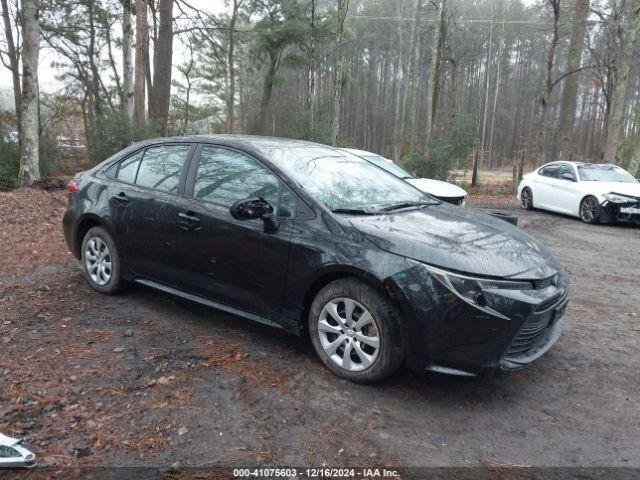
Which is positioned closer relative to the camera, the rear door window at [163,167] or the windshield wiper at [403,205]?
the windshield wiper at [403,205]

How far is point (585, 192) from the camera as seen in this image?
11.9 meters

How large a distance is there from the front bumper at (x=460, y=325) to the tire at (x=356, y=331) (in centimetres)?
11

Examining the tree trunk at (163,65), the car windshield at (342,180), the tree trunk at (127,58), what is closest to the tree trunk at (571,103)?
the tree trunk at (163,65)

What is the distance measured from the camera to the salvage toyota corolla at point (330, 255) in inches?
125

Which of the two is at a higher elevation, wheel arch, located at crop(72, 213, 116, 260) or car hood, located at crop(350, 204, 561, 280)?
car hood, located at crop(350, 204, 561, 280)

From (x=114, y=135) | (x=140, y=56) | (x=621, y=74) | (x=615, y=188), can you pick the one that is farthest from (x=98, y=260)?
(x=621, y=74)

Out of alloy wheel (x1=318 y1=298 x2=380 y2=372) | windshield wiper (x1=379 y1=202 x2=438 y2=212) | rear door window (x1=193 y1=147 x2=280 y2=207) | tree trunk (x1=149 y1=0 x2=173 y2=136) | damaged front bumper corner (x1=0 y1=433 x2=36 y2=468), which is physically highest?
tree trunk (x1=149 y1=0 x2=173 y2=136)

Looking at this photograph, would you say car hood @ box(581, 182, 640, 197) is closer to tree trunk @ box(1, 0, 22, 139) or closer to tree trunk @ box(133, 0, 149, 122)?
tree trunk @ box(133, 0, 149, 122)

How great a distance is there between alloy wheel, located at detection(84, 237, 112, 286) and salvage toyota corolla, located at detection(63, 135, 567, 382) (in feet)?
0.08

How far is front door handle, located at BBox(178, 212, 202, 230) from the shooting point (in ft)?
13.7

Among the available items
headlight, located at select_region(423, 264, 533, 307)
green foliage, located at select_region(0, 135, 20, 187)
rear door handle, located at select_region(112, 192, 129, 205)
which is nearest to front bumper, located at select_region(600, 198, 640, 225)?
headlight, located at select_region(423, 264, 533, 307)

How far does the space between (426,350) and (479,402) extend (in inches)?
22.0

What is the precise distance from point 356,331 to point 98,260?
120 inches

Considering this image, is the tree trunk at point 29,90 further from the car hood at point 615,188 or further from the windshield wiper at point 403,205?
the car hood at point 615,188
